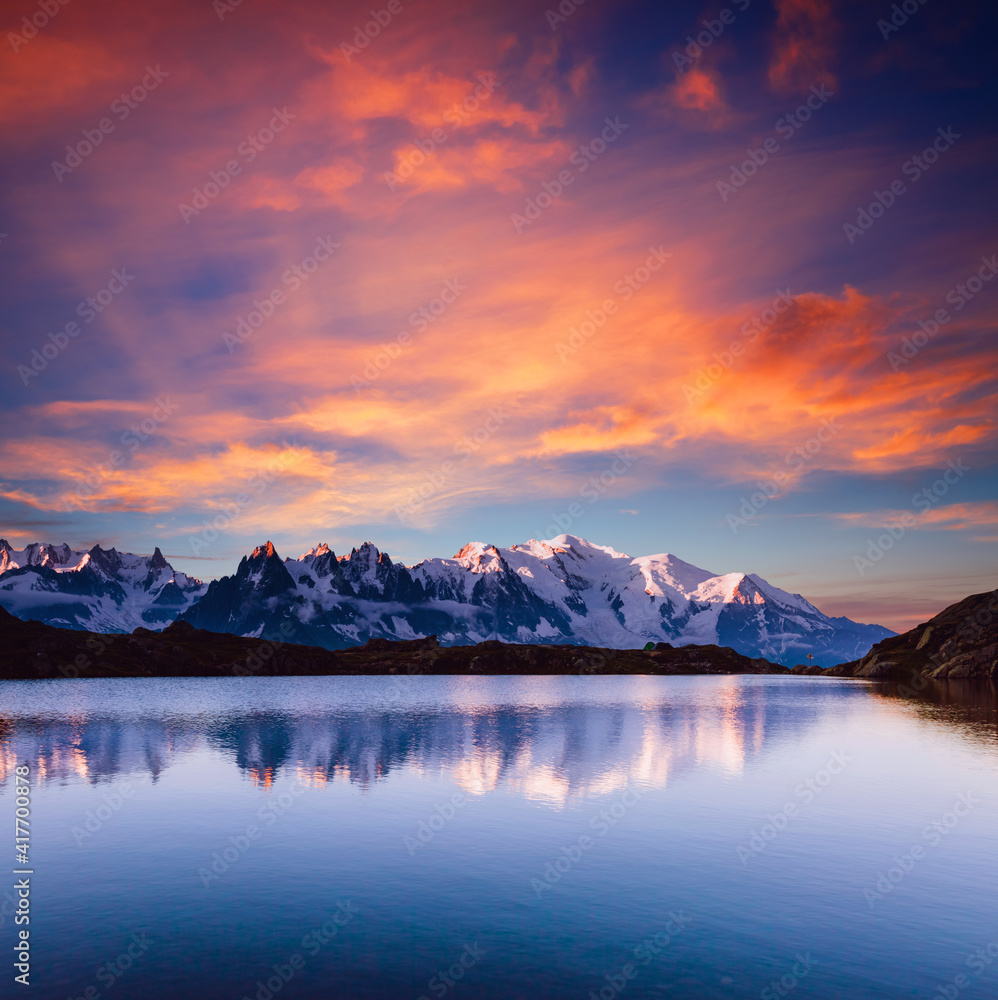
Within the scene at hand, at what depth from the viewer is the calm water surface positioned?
2701 cm

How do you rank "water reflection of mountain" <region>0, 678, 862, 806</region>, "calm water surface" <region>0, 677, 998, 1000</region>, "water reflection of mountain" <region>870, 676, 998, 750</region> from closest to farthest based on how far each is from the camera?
"calm water surface" <region>0, 677, 998, 1000</region> < "water reflection of mountain" <region>0, 678, 862, 806</region> < "water reflection of mountain" <region>870, 676, 998, 750</region>

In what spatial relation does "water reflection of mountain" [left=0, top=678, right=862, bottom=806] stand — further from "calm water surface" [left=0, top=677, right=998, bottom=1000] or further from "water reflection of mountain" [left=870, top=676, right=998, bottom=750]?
"water reflection of mountain" [left=870, top=676, right=998, bottom=750]

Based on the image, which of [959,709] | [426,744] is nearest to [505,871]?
[426,744]

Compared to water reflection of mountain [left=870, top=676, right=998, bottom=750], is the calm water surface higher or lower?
higher

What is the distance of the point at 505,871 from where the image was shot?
3950 cm

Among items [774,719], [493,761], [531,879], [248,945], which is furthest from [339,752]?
[774,719]

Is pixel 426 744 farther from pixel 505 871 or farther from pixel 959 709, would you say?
pixel 959 709

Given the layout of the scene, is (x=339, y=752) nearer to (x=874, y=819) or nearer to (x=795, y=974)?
(x=874, y=819)

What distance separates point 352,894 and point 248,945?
6.98 metres

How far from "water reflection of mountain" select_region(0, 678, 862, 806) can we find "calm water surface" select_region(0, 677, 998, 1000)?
86 cm

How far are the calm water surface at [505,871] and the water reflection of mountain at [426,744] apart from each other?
86cm

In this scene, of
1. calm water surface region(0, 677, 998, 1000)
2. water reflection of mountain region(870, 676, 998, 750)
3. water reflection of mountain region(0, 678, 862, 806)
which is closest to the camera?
calm water surface region(0, 677, 998, 1000)

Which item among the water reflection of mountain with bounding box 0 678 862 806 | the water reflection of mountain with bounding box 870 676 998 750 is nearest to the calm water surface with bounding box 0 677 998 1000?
the water reflection of mountain with bounding box 0 678 862 806

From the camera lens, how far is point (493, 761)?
7744cm
